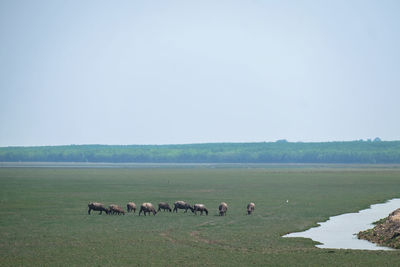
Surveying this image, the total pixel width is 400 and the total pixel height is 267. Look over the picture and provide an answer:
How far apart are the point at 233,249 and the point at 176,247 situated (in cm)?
311

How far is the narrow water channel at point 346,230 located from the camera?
33.8 meters

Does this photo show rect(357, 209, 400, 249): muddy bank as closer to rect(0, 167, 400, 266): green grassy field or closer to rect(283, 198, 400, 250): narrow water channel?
rect(283, 198, 400, 250): narrow water channel

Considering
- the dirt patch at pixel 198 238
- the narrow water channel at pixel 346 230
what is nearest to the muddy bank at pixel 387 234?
the narrow water channel at pixel 346 230

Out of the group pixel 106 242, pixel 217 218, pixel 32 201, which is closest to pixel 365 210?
pixel 217 218

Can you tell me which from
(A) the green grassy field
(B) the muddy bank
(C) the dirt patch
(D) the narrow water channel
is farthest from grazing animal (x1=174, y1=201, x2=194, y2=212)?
(B) the muddy bank

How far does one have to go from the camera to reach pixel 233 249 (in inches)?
1230

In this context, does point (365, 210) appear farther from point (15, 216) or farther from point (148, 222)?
point (15, 216)

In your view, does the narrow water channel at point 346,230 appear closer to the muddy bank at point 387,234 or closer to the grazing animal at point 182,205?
the muddy bank at point 387,234

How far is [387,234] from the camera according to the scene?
34344 mm

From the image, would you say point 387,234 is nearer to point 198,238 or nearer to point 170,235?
point 198,238

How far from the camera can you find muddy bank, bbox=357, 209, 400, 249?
108ft

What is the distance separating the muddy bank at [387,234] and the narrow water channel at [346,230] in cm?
50

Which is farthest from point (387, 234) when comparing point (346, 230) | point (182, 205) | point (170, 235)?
point (182, 205)

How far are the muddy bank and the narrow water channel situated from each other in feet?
1.64
